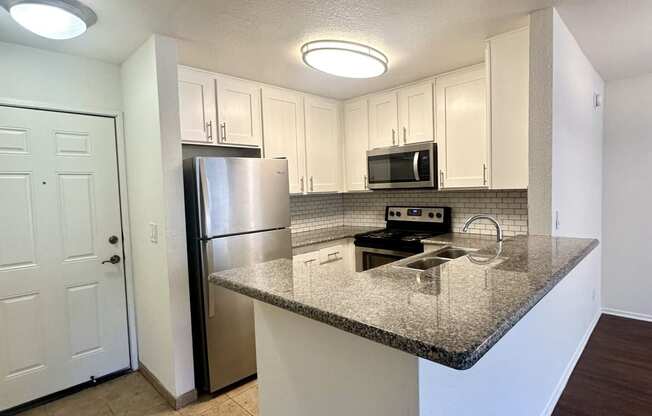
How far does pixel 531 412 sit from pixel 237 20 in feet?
8.42

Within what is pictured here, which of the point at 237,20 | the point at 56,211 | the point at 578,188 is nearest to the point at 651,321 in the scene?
the point at 578,188

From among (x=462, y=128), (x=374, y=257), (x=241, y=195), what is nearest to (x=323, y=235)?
(x=374, y=257)

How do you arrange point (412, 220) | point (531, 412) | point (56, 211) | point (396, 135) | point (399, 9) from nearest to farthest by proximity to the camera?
point (531, 412) < point (399, 9) < point (56, 211) < point (396, 135) < point (412, 220)

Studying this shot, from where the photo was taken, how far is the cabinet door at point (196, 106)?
2545 mm

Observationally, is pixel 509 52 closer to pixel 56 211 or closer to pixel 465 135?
pixel 465 135

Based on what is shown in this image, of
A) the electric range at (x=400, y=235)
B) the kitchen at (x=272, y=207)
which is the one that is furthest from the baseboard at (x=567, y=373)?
the electric range at (x=400, y=235)

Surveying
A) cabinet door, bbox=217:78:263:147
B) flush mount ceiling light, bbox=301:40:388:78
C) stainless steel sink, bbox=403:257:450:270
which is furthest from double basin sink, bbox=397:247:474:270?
cabinet door, bbox=217:78:263:147

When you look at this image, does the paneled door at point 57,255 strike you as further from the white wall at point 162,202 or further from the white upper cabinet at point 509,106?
the white upper cabinet at point 509,106

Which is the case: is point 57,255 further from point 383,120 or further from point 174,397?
point 383,120

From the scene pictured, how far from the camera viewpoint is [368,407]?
1040 mm

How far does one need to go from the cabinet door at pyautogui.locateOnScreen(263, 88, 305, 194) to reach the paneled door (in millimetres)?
1214

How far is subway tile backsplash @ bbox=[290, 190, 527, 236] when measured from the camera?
3.00 metres

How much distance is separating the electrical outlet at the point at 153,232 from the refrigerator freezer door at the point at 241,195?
325mm

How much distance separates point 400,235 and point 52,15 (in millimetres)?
2805
